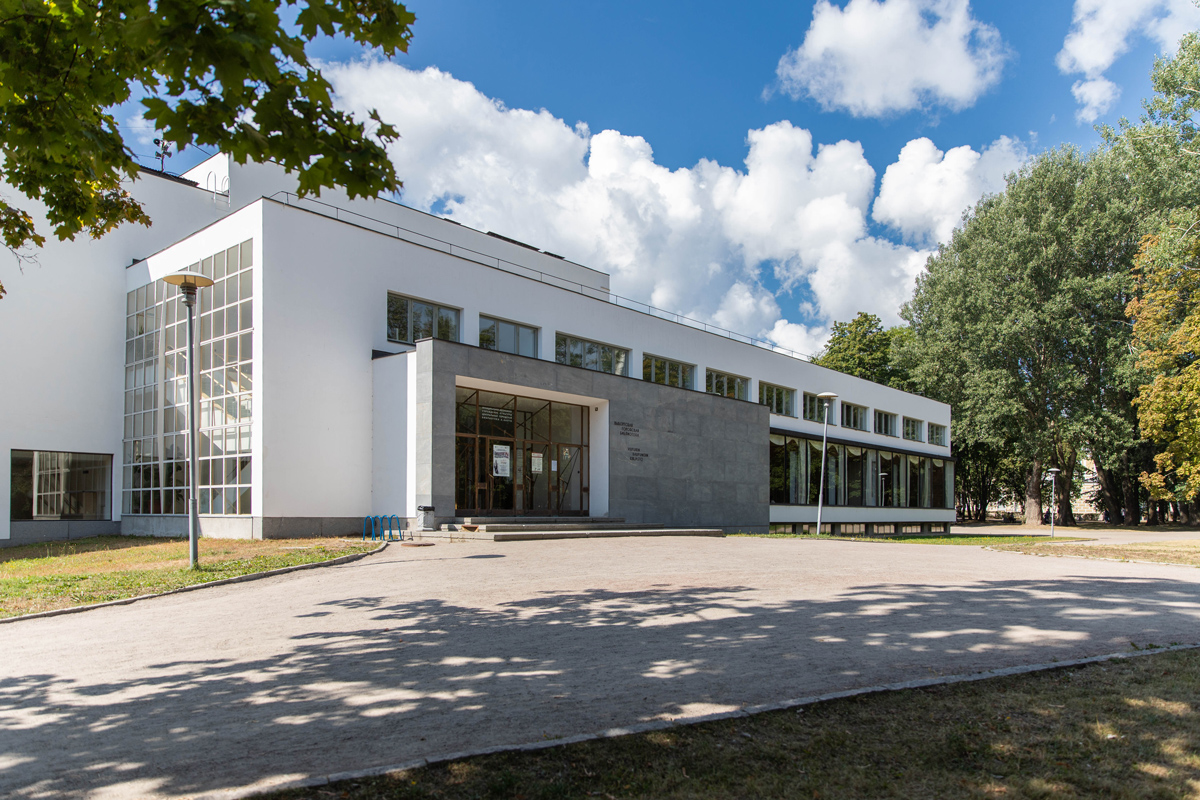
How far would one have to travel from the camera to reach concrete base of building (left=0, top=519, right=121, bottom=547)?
23.4 metres

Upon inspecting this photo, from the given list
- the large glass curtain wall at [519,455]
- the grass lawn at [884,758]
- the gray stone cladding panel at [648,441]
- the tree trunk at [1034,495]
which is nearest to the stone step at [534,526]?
the gray stone cladding panel at [648,441]

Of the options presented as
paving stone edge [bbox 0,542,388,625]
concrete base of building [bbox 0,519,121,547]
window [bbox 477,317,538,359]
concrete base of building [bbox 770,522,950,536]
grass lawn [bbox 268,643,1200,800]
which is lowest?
concrete base of building [bbox 770,522,950,536]

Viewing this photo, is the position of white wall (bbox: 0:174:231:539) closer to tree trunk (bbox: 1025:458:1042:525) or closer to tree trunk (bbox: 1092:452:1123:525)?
tree trunk (bbox: 1025:458:1042:525)

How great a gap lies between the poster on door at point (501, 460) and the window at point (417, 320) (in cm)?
363

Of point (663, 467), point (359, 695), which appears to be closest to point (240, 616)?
point (359, 695)

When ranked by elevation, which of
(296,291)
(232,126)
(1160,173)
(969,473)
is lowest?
(969,473)

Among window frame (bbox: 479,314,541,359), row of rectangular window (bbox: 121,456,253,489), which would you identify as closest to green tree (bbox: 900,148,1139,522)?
window frame (bbox: 479,314,541,359)

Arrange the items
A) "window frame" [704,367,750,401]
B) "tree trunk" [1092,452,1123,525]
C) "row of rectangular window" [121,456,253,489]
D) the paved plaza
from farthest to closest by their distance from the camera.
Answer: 1. "tree trunk" [1092,452,1123,525]
2. "window frame" [704,367,750,401]
3. "row of rectangular window" [121,456,253,489]
4. the paved plaza

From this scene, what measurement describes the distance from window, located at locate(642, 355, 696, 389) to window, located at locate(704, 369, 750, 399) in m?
1.20

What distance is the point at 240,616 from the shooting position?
855cm

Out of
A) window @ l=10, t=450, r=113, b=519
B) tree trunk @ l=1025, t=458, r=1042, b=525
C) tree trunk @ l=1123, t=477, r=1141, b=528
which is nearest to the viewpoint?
window @ l=10, t=450, r=113, b=519

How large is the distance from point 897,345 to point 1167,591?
4404 centimetres

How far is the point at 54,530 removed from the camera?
24000mm

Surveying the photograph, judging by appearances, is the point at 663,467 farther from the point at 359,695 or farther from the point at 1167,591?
the point at 359,695
